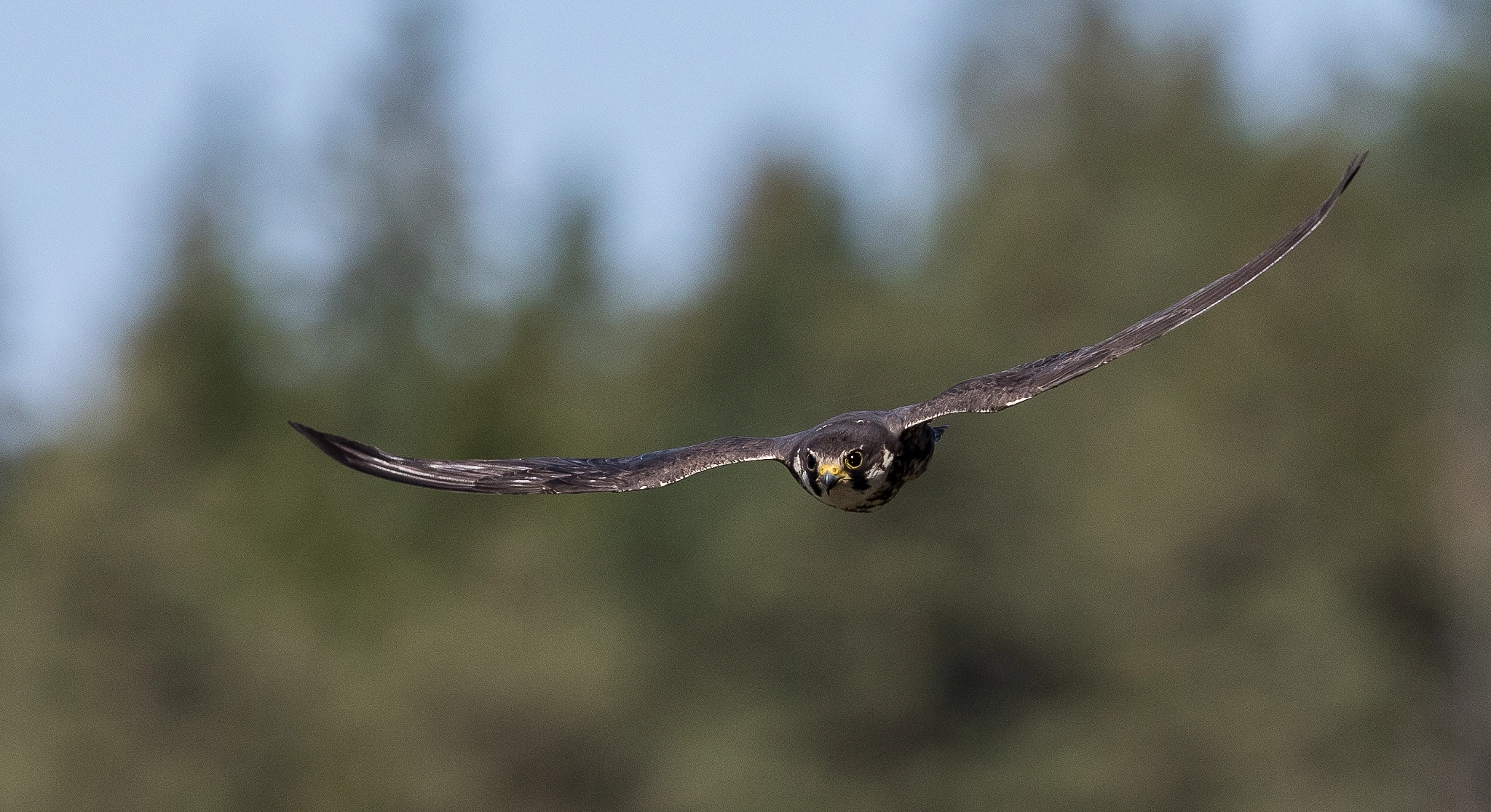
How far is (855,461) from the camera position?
11648mm

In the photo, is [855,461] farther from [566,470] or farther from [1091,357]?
[566,470]

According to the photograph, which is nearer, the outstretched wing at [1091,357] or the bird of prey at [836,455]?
the outstretched wing at [1091,357]

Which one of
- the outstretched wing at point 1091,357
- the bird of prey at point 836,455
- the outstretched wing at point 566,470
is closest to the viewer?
the outstretched wing at point 1091,357

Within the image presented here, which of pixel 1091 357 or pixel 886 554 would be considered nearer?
pixel 1091 357

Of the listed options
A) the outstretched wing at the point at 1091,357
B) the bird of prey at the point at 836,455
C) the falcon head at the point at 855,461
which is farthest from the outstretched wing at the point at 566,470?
the outstretched wing at the point at 1091,357

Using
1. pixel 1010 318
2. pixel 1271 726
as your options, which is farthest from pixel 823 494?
pixel 1010 318

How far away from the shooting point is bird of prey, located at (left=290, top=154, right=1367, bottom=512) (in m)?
10.9

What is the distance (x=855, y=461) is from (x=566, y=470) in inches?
61.6

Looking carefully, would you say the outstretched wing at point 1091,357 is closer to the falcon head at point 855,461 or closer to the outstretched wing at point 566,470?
the falcon head at point 855,461

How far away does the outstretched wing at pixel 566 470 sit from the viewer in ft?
38.0

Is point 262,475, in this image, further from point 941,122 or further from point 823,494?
point 823,494

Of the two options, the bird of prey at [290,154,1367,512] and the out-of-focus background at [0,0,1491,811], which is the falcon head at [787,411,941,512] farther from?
the out-of-focus background at [0,0,1491,811]

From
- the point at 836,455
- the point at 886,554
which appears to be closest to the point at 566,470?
the point at 836,455

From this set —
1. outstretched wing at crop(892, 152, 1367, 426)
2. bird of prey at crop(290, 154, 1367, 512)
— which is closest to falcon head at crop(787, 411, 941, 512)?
bird of prey at crop(290, 154, 1367, 512)
